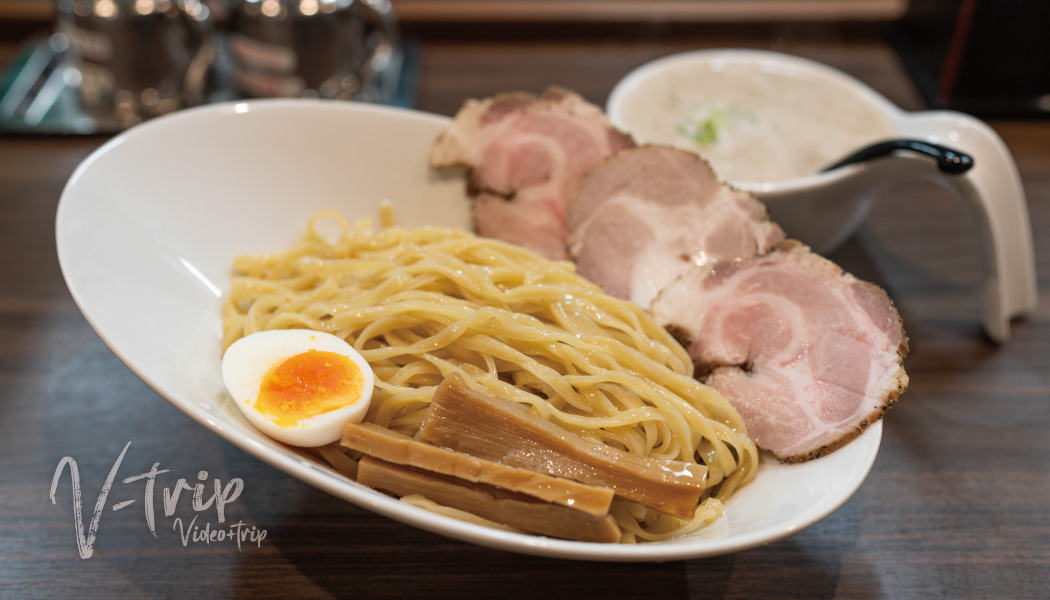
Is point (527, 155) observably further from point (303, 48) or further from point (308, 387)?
point (303, 48)

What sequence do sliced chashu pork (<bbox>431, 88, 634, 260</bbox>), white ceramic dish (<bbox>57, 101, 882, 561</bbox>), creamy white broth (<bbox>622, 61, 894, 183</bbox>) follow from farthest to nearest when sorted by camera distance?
creamy white broth (<bbox>622, 61, 894, 183</bbox>) < sliced chashu pork (<bbox>431, 88, 634, 260</bbox>) < white ceramic dish (<bbox>57, 101, 882, 561</bbox>)

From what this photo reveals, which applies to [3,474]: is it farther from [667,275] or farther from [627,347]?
[667,275]

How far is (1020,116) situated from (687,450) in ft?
9.03

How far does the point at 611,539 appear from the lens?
122cm

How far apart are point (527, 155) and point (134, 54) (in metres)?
1.82

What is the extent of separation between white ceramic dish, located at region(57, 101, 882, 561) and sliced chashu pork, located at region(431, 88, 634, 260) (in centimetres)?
8

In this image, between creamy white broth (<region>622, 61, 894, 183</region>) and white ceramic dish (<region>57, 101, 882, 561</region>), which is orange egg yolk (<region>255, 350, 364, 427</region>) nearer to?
white ceramic dish (<region>57, 101, 882, 561</region>)

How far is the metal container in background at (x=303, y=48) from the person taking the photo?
283cm

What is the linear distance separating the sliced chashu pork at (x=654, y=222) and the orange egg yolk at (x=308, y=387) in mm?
707

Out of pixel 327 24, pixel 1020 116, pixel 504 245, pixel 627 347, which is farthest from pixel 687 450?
pixel 1020 116

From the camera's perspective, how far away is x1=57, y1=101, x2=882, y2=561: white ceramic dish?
4.09 ft

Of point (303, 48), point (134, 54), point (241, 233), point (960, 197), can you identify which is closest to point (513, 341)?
point (241, 233)

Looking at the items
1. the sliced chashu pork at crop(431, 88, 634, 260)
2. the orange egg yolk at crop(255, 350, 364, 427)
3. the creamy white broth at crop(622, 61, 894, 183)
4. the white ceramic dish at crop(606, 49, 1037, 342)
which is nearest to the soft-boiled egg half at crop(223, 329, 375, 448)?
the orange egg yolk at crop(255, 350, 364, 427)

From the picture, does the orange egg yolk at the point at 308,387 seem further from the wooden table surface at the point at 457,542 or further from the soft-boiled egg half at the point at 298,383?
the wooden table surface at the point at 457,542
